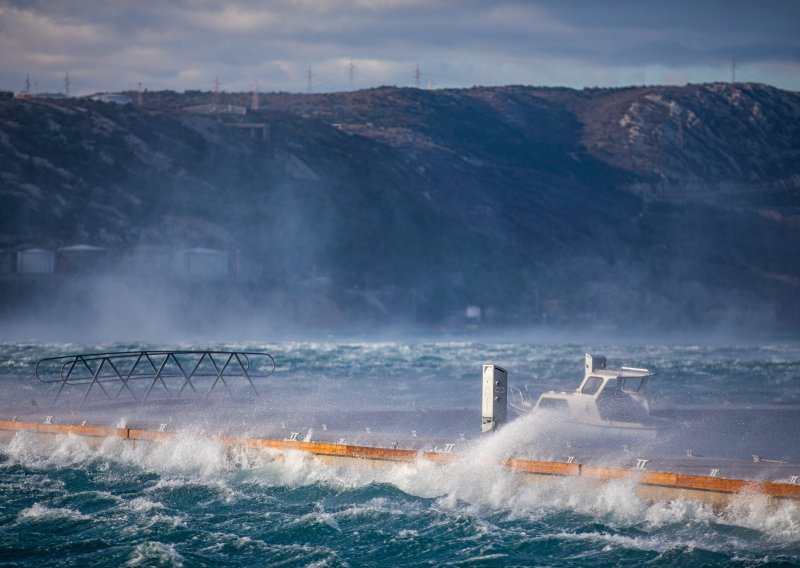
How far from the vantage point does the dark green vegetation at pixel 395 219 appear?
3967 inches

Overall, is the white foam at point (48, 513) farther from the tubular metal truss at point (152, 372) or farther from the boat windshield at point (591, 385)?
the boat windshield at point (591, 385)

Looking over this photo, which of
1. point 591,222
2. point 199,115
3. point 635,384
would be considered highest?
point 199,115

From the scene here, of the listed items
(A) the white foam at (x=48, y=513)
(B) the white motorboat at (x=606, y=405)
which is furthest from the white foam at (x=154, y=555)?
(B) the white motorboat at (x=606, y=405)

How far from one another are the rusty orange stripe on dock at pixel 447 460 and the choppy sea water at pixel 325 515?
0.20 meters

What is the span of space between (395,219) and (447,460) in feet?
330

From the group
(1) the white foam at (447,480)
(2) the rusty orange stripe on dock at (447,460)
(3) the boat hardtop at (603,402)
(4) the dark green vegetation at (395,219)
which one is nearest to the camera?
(2) the rusty orange stripe on dock at (447,460)

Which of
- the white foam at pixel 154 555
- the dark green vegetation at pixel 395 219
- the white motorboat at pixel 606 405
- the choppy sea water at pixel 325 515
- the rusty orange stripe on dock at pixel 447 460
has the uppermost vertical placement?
the dark green vegetation at pixel 395 219

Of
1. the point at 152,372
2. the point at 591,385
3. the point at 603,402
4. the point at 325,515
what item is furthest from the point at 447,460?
the point at 152,372

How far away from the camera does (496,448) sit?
72.9 feet

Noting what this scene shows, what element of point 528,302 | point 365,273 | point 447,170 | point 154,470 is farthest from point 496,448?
point 447,170

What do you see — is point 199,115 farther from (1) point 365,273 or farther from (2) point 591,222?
(2) point 591,222

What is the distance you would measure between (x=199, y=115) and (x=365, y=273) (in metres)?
33.5

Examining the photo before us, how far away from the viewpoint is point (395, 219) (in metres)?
122

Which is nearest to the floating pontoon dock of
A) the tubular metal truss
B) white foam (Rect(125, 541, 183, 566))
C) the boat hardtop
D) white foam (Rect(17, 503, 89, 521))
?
the boat hardtop
